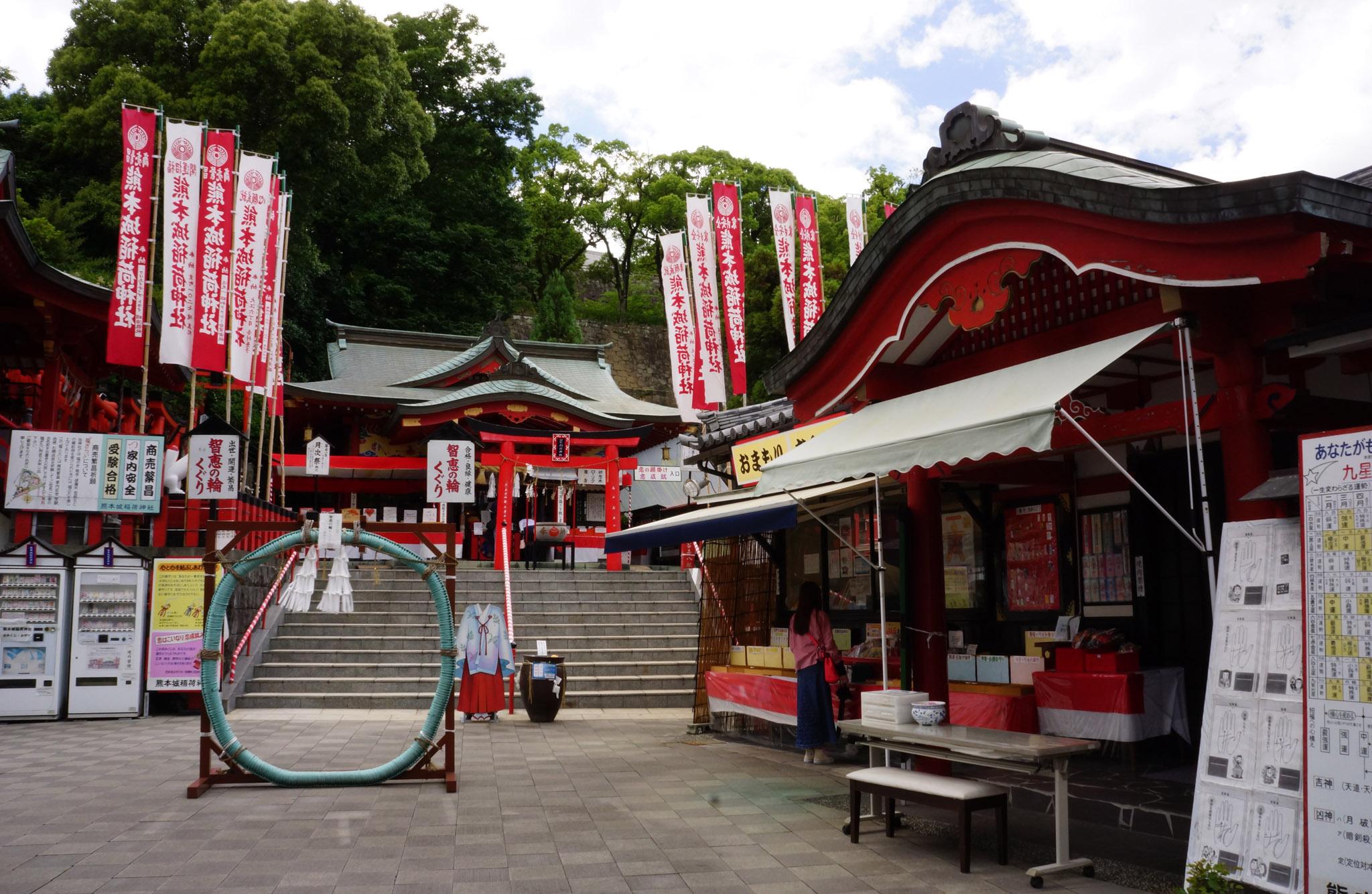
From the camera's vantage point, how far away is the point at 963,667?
9914 millimetres

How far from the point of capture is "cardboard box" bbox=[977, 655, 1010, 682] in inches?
372

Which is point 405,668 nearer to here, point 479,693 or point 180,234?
point 479,693

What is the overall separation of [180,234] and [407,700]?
774 cm

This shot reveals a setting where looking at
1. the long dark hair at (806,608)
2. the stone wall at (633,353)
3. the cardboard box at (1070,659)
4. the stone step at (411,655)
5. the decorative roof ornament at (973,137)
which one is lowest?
the stone step at (411,655)

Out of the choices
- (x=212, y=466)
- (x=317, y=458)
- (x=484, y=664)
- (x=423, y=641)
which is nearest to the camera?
(x=484, y=664)

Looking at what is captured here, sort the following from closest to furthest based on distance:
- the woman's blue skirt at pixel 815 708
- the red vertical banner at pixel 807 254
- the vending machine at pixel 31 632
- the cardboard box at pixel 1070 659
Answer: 1. the cardboard box at pixel 1070 659
2. the woman's blue skirt at pixel 815 708
3. the vending machine at pixel 31 632
4. the red vertical banner at pixel 807 254

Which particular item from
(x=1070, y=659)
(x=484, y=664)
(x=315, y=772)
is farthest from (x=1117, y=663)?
(x=484, y=664)

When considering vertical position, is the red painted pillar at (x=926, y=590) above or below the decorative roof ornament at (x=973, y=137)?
below

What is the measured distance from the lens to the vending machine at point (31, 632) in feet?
42.3

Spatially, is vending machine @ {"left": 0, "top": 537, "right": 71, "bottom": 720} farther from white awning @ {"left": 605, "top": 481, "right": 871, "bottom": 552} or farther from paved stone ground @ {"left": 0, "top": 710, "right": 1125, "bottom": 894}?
white awning @ {"left": 605, "top": 481, "right": 871, "bottom": 552}

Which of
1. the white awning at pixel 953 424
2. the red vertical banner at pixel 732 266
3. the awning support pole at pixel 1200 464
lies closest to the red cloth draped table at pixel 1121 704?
the white awning at pixel 953 424

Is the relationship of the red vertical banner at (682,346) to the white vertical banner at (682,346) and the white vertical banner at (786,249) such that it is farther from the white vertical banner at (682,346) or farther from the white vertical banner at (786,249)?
the white vertical banner at (786,249)

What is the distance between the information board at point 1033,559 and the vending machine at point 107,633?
1123 cm

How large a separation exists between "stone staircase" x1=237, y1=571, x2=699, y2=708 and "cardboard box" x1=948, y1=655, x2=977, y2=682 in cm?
591
